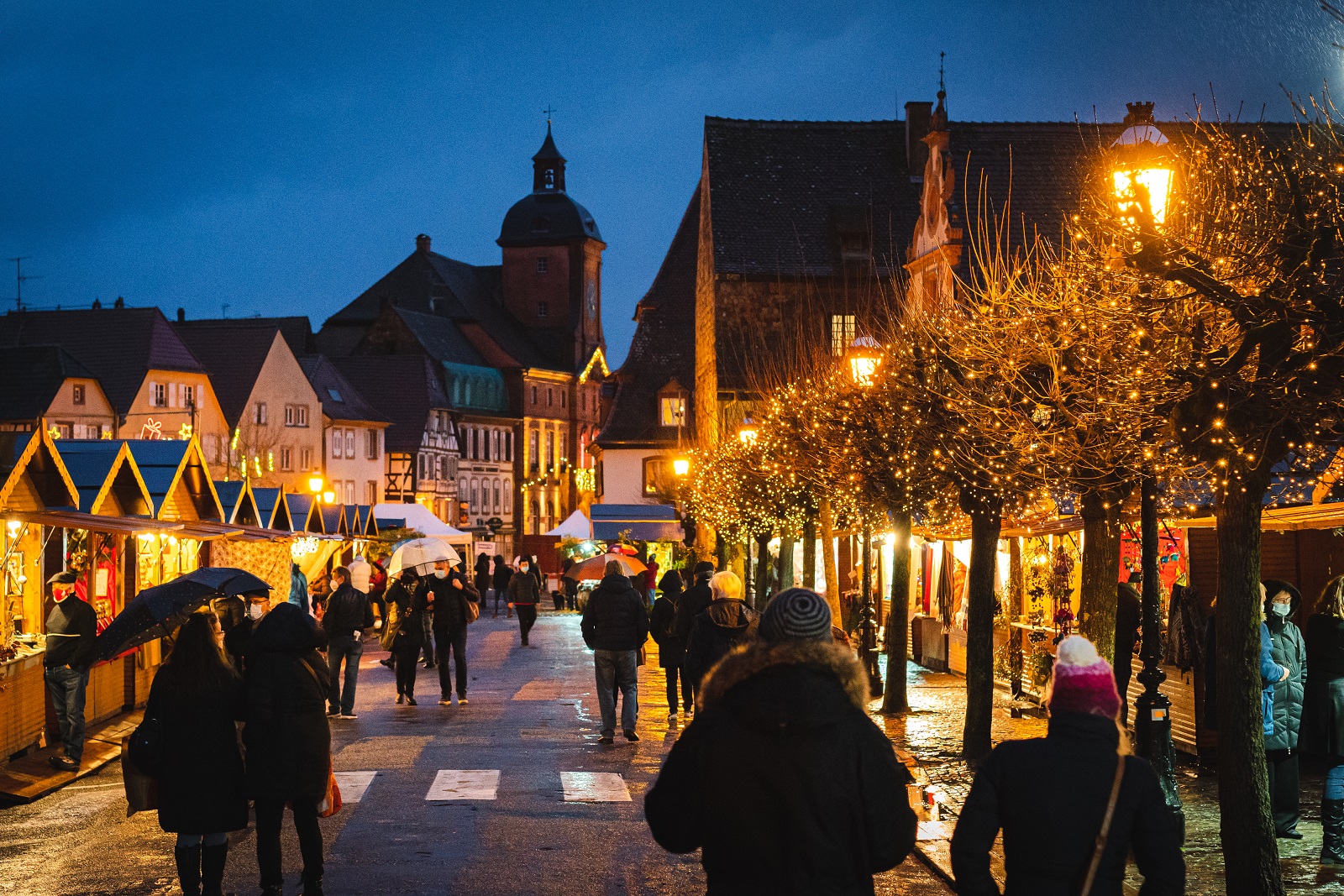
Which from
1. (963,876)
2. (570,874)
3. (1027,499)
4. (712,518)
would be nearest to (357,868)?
(570,874)

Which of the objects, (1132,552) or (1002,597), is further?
(1002,597)

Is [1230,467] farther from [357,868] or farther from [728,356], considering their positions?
[728,356]

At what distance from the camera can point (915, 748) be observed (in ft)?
56.8

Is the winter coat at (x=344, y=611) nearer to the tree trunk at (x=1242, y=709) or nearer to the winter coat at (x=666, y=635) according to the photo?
the winter coat at (x=666, y=635)

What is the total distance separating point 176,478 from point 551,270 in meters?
108

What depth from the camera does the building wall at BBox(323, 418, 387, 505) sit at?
299 ft

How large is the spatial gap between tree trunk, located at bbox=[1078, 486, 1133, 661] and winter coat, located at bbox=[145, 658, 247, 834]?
873 cm

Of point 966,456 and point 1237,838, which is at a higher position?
point 966,456

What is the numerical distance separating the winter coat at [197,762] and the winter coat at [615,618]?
8709 millimetres

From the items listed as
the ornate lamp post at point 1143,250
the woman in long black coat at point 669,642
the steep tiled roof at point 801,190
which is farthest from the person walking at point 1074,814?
the steep tiled roof at point 801,190

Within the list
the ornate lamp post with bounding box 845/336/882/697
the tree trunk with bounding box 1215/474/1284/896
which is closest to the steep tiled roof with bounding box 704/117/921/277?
the ornate lamp post with bounding box 845/336/882/697

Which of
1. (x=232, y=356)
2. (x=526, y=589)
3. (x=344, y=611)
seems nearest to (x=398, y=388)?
(x=232, y=356)

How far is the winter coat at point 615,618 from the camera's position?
57.9 feet

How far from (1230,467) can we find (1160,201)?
212 centimetres
